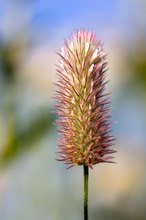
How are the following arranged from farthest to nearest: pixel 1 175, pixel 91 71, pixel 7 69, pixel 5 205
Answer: pixel 7 69, pixel 1 175, pixel 5 205, pixel 91 71

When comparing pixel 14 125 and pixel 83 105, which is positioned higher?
pixel 14 125

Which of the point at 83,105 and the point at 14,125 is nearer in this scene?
the point at 83,105

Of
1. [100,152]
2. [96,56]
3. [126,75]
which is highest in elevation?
[126,75]

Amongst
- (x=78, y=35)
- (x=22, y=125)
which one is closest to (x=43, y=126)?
(x=22, y=125)

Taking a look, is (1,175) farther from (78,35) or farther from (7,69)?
(78,35)

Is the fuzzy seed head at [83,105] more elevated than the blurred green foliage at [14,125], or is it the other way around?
the blurred green foliage at [14,125]

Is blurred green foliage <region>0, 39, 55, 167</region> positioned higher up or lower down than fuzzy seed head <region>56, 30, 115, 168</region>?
higher up

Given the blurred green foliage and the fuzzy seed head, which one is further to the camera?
the blurred green foliage

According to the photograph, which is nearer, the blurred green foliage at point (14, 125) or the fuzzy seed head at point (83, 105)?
the fuzzy seed head at point (83, 105)
